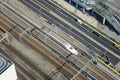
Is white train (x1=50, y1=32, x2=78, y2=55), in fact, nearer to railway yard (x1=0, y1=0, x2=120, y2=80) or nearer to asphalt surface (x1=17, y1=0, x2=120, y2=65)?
railway yard (x1=0, y1=0, x2=120, y2=80)

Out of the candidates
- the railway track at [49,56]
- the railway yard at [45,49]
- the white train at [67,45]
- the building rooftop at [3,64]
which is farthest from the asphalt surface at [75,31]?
the building rooftop at [3,64]

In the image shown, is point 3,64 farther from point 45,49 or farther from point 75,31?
point 75,31

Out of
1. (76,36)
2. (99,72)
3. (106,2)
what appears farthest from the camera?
(106,2)

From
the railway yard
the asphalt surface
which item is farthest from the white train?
the asphalt surface

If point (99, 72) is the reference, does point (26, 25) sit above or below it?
above

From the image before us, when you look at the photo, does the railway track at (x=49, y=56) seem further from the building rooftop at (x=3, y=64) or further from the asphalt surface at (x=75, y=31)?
the building rooftop at (x=3, y=64)

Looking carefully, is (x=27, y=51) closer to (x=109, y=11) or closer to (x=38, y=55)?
(x=38, y=55)

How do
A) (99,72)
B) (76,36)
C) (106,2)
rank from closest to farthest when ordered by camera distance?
(99,72) → (76,36) → (106,2)

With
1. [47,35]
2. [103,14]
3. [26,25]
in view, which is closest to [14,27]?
[26,25]

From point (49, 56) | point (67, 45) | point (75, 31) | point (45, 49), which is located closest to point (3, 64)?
point (49, 56)
